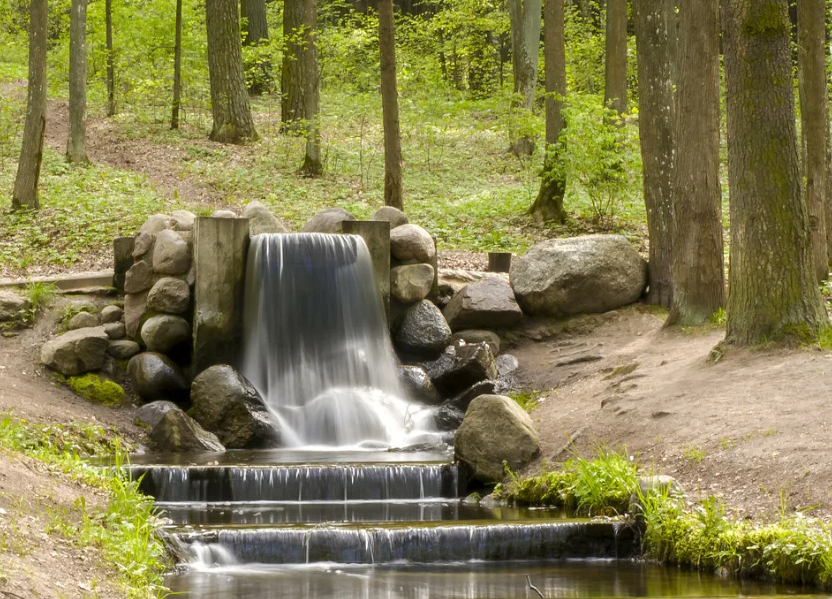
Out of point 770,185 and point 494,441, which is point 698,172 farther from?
point 494,441

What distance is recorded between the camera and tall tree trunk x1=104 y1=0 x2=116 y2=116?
25.3m

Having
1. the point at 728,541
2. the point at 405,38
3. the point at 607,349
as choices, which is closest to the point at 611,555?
the point at 728,541

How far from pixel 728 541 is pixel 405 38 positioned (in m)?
31.0

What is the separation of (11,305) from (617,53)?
12.2 m

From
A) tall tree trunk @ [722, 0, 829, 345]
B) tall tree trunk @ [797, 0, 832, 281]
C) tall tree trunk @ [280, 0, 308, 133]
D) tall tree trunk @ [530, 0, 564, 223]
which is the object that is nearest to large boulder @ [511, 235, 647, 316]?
tall tree trunk @ [797, 0, 832, 281]

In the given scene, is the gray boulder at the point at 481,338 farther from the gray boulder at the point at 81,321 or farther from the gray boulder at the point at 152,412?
the gray boulder at the point at 81,321

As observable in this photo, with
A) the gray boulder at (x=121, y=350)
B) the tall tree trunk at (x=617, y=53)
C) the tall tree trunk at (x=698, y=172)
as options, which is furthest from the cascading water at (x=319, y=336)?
the tall tree trunk at (x=617, y=53)

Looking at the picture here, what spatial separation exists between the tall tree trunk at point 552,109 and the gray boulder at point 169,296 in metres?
7.90

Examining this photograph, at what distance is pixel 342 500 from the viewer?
27.8 ft

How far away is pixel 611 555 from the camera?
6.91m

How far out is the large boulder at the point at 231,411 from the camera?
10.8m

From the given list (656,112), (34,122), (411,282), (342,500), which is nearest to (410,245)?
(411,282)

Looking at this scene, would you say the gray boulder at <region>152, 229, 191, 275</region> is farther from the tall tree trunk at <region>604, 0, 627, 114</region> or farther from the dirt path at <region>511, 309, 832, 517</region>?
the tall tree trunk at <region>604, 0, 627, 114</region>

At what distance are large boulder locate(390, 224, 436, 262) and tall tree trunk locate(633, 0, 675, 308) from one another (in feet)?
10.1
